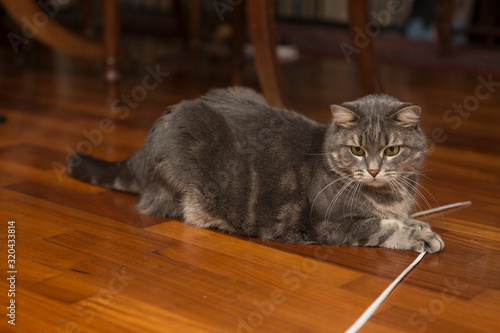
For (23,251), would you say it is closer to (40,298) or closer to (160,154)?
(40,298)

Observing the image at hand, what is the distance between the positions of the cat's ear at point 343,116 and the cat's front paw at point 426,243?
0.28 m

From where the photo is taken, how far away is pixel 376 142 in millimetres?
1490

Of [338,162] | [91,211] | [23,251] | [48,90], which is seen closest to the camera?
[23,251]

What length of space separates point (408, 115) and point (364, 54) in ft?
4.31

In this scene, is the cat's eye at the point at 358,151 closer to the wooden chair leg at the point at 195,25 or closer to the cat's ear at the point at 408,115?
the cat's ear at the point at 408,115

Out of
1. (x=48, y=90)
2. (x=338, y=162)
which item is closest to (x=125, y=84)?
(x=48, y=90)

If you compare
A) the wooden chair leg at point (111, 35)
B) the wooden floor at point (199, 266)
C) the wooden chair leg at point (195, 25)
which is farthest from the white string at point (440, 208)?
the wooden chair leg at point (195, 25)

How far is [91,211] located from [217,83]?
1.89m

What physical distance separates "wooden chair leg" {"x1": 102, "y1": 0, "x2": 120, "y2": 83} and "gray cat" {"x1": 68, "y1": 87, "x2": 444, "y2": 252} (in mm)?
1330

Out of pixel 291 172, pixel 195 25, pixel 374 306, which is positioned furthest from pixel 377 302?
pixel 195 25

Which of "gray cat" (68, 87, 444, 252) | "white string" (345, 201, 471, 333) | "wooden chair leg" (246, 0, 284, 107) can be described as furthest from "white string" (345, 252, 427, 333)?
"wooden chair leg" (246, 0, 284, 107)

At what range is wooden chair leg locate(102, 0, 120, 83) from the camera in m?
2.85

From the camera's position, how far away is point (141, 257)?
1.40 metres

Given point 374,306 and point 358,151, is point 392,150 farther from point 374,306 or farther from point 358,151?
point 374,306
